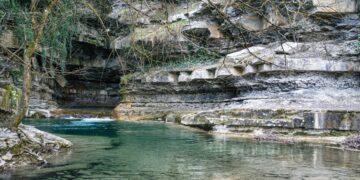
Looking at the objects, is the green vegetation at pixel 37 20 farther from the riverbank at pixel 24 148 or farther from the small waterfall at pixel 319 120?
the small waterfall at pixel 319 120

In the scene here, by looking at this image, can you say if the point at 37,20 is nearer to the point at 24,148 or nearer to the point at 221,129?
the point at 24,148

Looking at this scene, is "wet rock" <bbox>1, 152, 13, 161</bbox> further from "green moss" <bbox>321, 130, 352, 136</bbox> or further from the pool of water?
"green moss" <bbox>321, 130, 352, 136</bbox>

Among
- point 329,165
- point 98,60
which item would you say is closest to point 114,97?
point 98,60

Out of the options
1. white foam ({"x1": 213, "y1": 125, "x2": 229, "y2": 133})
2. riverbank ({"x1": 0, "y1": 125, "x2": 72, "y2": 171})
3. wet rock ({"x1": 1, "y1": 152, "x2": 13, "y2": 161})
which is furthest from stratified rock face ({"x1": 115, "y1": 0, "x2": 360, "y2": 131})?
wet rock ({"x1": 1, "y1": 152, "x2": 13, "y2": 161})

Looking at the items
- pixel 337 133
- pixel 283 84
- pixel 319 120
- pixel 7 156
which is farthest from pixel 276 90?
pixel 7 156

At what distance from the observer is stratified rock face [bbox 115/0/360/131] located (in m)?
14.2

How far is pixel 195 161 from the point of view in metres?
8.62

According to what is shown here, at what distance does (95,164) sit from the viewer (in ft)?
26.4

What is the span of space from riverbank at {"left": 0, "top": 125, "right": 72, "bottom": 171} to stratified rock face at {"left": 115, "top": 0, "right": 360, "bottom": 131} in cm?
373

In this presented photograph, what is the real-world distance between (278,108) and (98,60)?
21091 mm

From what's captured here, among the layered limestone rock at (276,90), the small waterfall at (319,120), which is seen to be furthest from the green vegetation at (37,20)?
the small waterfall at (319,120)

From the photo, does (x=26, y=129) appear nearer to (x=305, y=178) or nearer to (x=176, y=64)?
(x=305, y=178)

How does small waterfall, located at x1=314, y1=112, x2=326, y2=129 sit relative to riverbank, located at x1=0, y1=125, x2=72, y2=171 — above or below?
above

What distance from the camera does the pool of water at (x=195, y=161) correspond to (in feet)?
23.0
